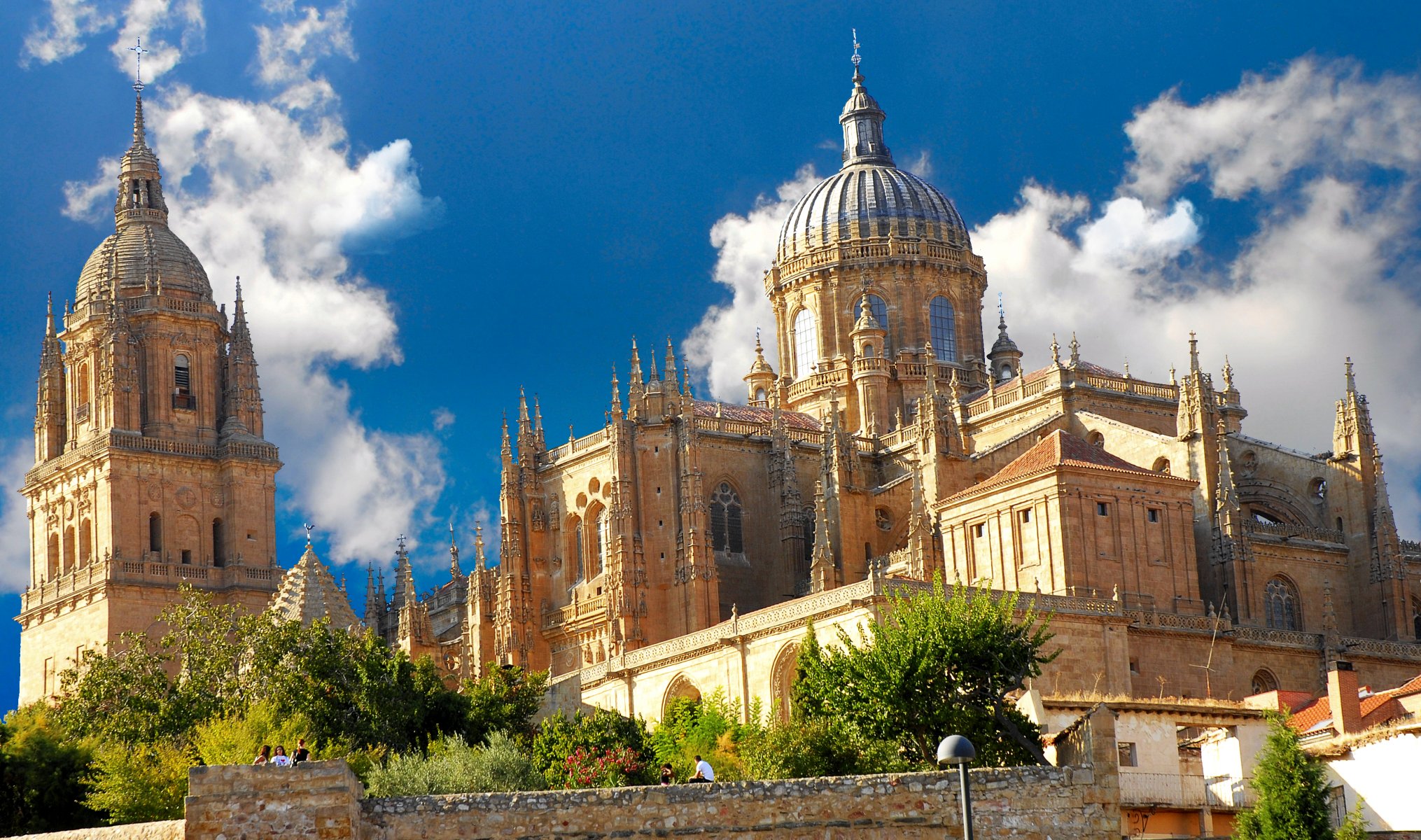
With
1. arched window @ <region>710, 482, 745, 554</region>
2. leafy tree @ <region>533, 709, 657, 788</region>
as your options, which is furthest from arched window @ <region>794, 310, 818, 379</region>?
leafy tree @ <region>533, 709, 657, 788</region>

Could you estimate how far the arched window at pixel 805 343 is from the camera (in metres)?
88.2

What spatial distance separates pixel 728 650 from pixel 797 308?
97.6ft

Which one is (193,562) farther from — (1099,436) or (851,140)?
(1099,436)

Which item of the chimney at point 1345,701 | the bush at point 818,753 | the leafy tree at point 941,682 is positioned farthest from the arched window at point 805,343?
the leafy tree at point 941,682

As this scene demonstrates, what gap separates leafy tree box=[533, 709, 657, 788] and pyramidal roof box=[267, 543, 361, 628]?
12.9 m

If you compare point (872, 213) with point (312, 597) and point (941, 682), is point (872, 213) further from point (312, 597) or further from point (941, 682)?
point (941, 682)

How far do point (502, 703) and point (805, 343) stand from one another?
3640cm

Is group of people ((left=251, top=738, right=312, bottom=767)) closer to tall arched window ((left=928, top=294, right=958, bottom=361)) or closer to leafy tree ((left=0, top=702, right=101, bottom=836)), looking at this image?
leafy tree ((left=0, top=702, right=101, bottom=836))

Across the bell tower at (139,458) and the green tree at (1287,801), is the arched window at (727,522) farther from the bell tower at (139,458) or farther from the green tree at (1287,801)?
the green tree at (1287,801)

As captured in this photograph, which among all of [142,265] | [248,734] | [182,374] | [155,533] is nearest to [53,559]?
[155,533]

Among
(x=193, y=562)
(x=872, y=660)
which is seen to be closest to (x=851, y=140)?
(x=193, y=562)

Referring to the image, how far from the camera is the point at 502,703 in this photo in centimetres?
5500

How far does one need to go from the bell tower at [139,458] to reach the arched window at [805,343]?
22.2 meters

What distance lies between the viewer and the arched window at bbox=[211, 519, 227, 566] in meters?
91.8
